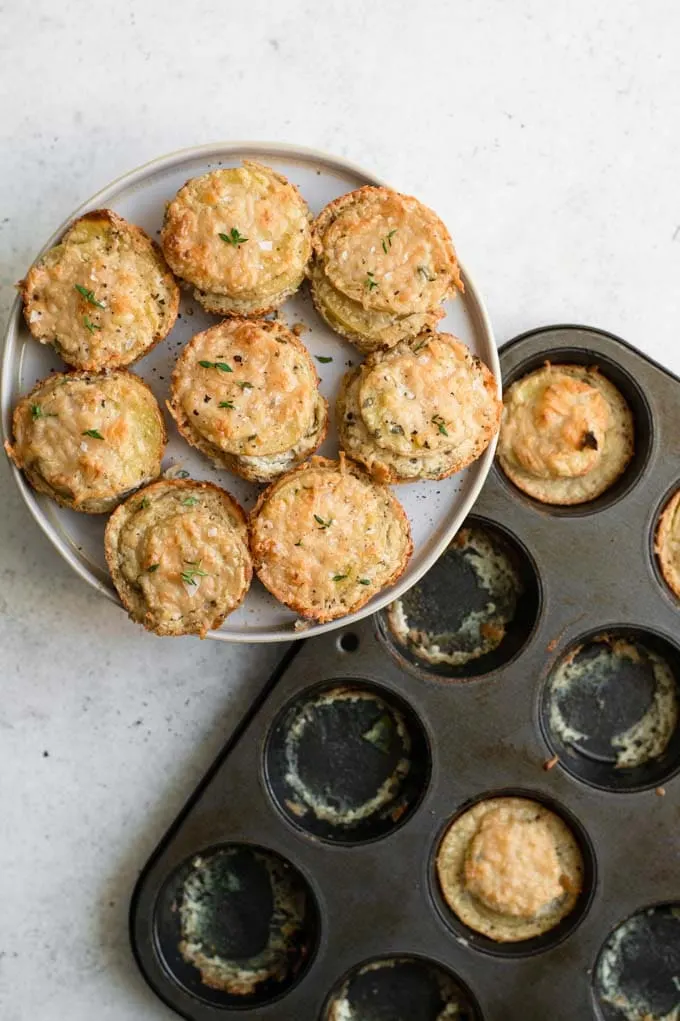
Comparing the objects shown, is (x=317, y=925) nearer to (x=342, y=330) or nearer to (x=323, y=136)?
(x=342, y=330)

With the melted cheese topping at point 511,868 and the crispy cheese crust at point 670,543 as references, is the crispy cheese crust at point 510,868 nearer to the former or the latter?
the melted cheese topping at point 511,868

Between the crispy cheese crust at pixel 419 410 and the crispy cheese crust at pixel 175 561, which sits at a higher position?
the crispy cheese crust at pixel 419 410

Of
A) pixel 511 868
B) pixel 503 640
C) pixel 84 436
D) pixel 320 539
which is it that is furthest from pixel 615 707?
pixel 84 436

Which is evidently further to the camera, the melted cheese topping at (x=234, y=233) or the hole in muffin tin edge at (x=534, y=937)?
the hole in muffin tin edge at (x=534, y=937)

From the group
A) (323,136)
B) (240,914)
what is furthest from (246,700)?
(323,136)

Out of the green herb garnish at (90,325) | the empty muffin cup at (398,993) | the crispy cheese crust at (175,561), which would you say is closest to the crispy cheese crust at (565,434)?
the crispy cheese crust at (175,561)

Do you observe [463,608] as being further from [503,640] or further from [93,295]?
[93,295]
